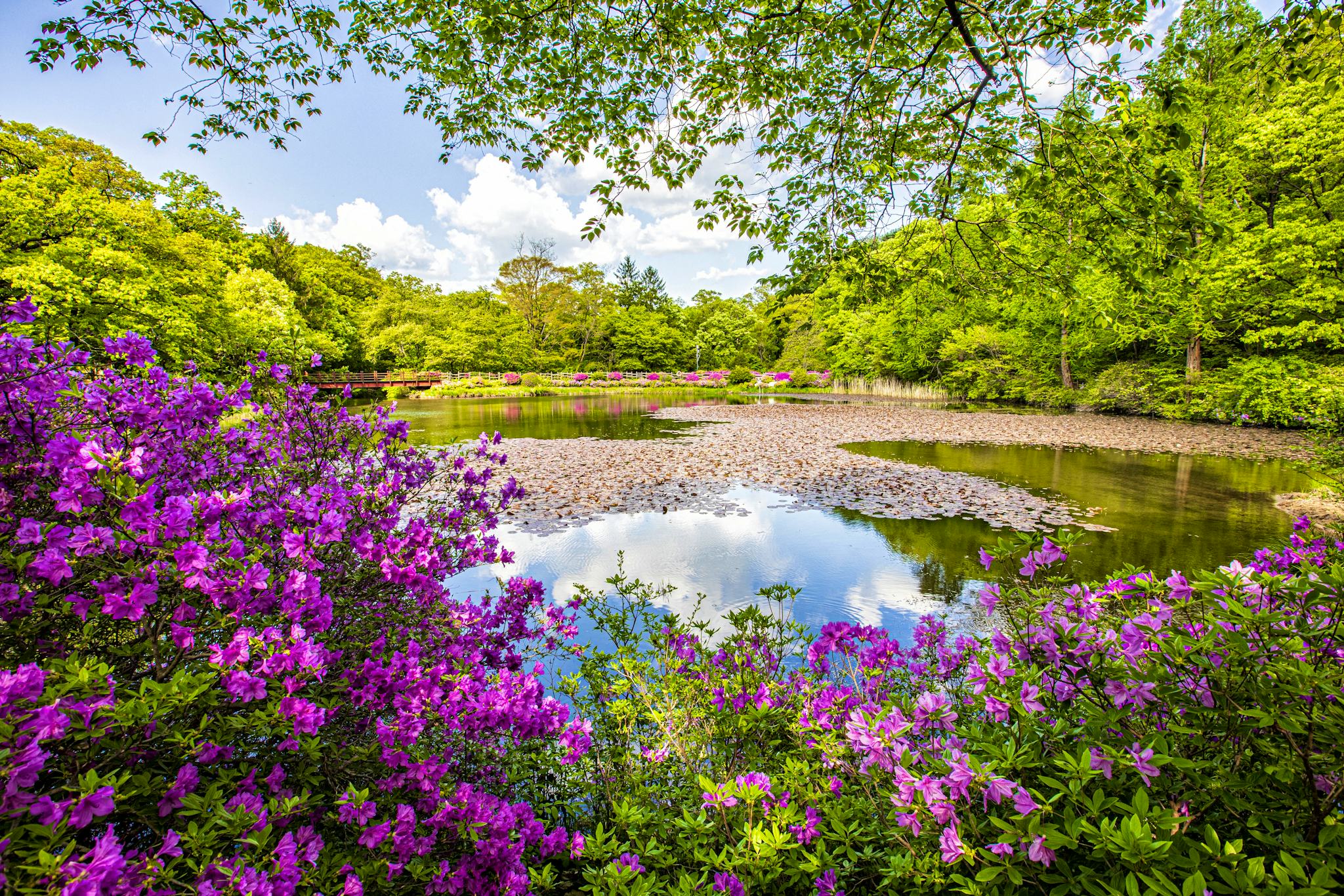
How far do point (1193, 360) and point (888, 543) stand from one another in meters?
18.9

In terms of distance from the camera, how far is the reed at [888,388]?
29.1m

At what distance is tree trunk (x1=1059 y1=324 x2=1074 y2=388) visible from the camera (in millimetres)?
20797

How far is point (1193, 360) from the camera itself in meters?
16.9

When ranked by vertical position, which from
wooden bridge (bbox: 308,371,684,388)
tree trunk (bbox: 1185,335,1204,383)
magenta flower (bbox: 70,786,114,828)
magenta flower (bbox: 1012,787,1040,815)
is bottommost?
magenta flower (bbox: 1012,787,1040,815)

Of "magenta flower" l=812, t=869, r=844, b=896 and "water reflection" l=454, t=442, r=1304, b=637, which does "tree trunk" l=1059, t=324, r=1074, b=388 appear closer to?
A: "water reflection" l=454, t=442, r=1304, b=637

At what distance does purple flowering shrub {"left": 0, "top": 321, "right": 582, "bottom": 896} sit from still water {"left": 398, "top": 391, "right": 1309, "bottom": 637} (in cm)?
139

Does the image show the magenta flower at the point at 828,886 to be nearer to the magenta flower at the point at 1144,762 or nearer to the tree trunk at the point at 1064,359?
the magenta flower at the point at 1144,762

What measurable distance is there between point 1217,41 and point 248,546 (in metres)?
24.0

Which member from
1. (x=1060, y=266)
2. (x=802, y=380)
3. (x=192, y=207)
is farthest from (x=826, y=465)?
(x=802, y=380)

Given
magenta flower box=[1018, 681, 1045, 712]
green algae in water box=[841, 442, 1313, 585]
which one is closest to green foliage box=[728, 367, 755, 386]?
green algae in water box=[841, 442, 1313, 585]

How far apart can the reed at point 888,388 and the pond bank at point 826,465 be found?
32.6 feet

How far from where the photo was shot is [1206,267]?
1519cm

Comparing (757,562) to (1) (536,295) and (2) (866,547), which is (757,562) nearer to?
(2) (866,547)

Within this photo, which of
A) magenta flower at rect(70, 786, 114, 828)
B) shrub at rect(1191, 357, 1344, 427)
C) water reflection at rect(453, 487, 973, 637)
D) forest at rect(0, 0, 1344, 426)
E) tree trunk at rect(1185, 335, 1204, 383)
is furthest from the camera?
tree trunk at rect(1185, 335, 1204, 383)
